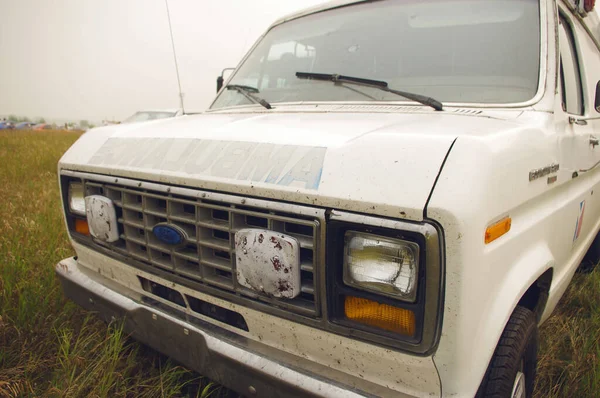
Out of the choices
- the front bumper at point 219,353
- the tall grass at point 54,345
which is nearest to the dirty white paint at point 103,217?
the front bumper at point 219,353

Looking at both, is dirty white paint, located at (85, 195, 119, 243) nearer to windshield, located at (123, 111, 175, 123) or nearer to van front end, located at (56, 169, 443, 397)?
van front end, located at (56, 169, 443, 397)

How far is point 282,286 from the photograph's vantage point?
48.4 inches

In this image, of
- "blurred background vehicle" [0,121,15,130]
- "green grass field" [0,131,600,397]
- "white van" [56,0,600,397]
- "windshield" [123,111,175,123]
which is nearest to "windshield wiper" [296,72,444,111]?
"white van" [56,0,600,397]

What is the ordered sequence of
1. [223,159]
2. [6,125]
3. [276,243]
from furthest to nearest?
[6,125]
[223,159]
[276,243]

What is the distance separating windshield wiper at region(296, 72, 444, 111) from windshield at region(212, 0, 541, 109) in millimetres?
29

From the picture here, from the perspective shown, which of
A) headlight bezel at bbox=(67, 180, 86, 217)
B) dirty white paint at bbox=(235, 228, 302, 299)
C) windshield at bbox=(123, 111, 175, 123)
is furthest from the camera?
windshield at bbox=(123, 111, 175, 123)

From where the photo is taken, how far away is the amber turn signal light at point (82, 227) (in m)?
1.98

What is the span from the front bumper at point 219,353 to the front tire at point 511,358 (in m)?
0.33

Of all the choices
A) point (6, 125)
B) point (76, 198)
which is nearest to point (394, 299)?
point (76, 198)

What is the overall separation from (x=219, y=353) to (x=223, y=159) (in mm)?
679

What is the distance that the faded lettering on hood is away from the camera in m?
1.22

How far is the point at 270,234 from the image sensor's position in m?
1.21

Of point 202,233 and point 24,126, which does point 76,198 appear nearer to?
point 202,233

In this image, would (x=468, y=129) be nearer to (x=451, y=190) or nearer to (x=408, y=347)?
(x=451, y=190)
